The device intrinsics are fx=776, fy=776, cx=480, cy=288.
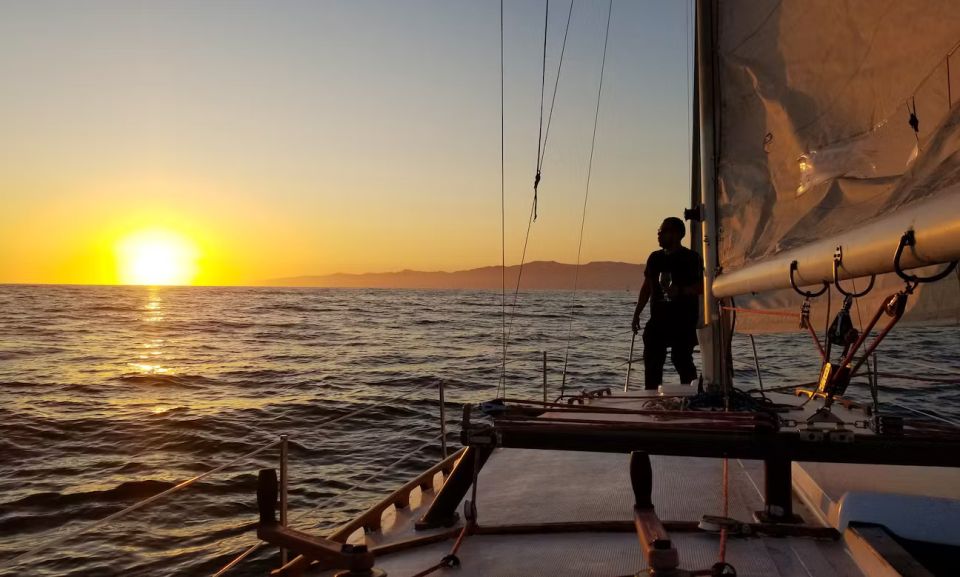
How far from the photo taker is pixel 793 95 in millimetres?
4234

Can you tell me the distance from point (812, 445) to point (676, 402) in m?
2.71

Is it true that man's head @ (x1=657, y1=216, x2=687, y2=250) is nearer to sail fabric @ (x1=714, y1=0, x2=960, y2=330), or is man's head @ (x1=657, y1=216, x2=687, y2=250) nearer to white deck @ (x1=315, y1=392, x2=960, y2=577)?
sail fabric @ (x1=714, y1=0, x2=960, y2=330)

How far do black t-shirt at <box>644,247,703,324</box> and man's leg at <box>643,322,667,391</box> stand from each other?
0.18m

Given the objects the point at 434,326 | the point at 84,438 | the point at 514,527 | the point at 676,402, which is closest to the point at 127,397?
the point at 84,438

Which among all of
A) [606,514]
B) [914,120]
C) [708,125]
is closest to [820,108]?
[914,120]

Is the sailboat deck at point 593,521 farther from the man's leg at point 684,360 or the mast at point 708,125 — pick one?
the man's leg at point 684,360

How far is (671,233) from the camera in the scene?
7.41 metres

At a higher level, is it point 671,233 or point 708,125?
point 708,125

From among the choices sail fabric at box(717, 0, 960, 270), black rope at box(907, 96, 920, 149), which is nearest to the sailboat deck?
sail fabric at box(717, 0, 960, 270)

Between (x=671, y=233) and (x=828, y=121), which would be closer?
(x=828, y=121)

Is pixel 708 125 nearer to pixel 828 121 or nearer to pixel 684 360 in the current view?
pixel 828 121

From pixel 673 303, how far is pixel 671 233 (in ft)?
2.25

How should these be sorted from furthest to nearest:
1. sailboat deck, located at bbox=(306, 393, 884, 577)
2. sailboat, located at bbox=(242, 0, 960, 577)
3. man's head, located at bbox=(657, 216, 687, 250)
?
man's head, located at bbox=(657, 216, 687, 250) → sailboat deck, located at bbox=(306, 393, 884, 577) → sailboat, located at bbox=(242, 0, 960, 577)

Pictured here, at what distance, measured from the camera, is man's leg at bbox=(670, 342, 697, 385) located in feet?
24.9
